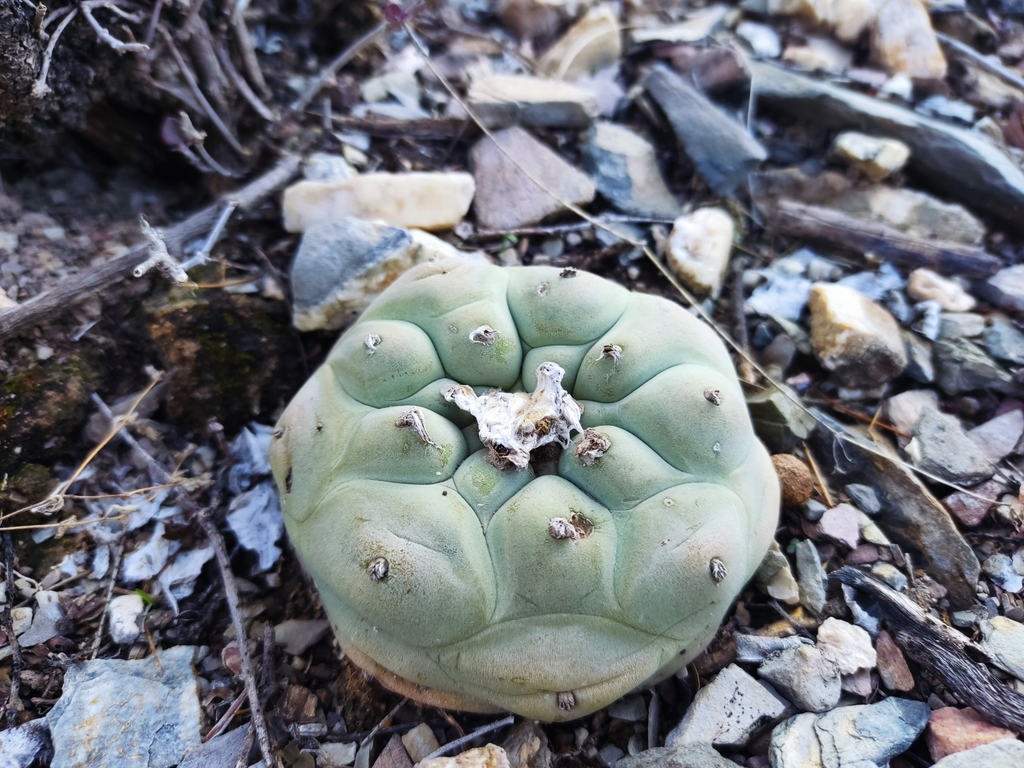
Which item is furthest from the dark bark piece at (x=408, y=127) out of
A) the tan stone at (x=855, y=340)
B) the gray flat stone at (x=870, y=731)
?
the gray flat stone at (x=870, y=731)

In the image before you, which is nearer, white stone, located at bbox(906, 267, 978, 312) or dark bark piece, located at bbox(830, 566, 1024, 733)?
dark bark piece, located at bbox(830, 566, 1024, 733)

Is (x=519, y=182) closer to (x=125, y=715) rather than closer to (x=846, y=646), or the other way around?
(x=846, y=646)

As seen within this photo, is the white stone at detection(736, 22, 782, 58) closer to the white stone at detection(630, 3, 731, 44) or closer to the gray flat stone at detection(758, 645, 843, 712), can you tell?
the white stone at detection(630, 3, 731, 44)

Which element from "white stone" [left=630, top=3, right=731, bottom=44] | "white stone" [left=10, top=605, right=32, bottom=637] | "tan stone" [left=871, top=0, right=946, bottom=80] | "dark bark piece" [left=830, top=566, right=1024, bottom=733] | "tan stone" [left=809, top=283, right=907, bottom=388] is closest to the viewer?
"dark bark piece" [left=830, top=566, right=1024, bottom=733]

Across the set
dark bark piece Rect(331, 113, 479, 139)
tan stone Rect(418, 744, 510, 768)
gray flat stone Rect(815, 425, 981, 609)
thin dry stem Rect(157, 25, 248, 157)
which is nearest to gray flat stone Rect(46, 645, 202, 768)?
tan stone Rect(418, 744, 510, 768)

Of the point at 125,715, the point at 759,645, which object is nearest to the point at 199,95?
the point at 125,715

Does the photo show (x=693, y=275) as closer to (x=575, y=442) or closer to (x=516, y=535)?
(x=575, y=442)
